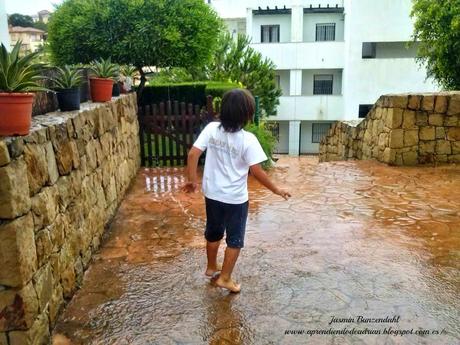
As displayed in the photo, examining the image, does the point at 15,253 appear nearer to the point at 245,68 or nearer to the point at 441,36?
the point at 441,36

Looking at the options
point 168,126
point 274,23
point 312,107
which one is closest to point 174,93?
point 168,126

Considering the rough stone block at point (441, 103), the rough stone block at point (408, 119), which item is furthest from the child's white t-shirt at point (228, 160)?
the rough stone block at point (441, 103)

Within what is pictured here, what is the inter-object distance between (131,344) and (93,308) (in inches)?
20.4

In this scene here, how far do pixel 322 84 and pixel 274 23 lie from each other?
3.92 metres

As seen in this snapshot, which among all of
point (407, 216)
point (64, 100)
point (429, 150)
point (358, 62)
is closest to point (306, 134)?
point (358, 62)

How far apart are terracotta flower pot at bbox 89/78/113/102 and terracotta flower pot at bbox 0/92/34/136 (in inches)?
95.3

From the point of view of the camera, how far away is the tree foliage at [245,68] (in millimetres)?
16938

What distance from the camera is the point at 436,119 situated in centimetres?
688

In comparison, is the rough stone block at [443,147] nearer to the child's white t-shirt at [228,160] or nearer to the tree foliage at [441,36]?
the tree foliage at [441,36]

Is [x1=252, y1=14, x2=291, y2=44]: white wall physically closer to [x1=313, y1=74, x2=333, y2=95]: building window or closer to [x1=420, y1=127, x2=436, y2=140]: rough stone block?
[x1=313, y1=74, x2=333, y2=95]: building window

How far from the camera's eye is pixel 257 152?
9.03 feet

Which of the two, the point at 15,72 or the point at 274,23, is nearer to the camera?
the point at 15,72

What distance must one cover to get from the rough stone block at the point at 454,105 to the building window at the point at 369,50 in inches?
544

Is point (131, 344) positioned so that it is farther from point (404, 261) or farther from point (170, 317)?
point (404, 261)
